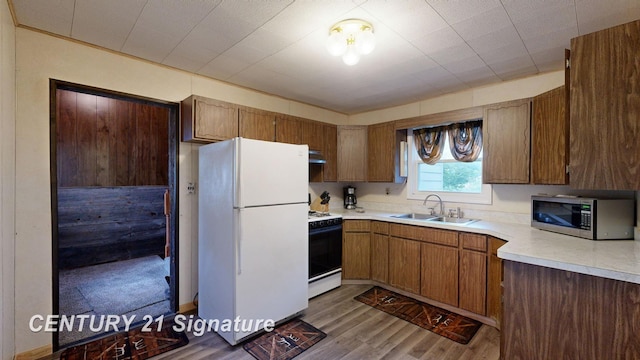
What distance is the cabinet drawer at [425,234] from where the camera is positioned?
283 cm

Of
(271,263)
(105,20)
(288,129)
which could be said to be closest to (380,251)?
(271,263)

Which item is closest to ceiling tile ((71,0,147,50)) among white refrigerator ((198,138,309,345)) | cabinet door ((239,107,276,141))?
white refrigerator ((198,138,309,345))

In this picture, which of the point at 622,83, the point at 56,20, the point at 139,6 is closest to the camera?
the point at 622,83

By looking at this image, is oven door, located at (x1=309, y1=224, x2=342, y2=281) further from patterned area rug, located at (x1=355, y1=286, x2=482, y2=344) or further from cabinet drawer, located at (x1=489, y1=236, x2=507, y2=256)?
cabinet drawer, located at (x1=489, y1=236, x2=507, y2=256)

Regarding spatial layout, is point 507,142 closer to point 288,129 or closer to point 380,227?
point 380,227

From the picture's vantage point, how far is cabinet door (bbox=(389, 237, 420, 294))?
3096mm

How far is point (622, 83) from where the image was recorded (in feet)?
5.15

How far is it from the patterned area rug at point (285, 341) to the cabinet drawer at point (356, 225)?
126 cm

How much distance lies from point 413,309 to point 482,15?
2650mm

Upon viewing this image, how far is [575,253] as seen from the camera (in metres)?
1.71

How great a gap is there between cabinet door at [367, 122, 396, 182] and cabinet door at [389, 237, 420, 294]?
0.90 m

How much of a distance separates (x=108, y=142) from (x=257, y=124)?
2552 millimetres

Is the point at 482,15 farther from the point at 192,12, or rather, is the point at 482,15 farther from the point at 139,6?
the point at 139,6

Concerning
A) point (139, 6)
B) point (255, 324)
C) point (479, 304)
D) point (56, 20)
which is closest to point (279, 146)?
point (139, 6)
